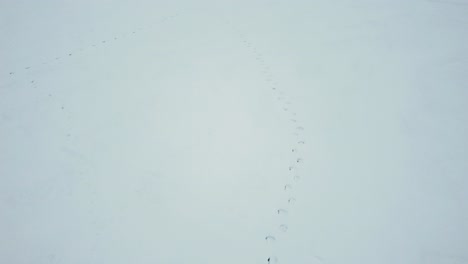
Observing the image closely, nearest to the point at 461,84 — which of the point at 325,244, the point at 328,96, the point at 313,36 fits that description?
the point at 328,96

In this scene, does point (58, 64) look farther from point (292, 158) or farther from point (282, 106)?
point (292, 158)

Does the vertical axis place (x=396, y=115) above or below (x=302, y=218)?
above

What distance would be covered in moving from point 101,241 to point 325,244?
5.20 feet

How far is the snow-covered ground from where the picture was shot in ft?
7.01

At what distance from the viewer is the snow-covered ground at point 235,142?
214 cm

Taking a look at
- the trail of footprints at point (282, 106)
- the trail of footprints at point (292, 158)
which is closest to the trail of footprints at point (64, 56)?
the trail of footprints at point (282, 106)

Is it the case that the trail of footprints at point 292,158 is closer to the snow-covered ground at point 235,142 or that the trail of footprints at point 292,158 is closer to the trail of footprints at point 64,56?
the snow-covered ground at point 235,142

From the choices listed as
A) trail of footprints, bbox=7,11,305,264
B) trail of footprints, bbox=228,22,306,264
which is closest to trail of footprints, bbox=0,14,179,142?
trail of footprints, bbox=7,11,305,264

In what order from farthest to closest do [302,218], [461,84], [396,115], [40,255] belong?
[461,84] < [396,115] < [302,218] < [40,255]

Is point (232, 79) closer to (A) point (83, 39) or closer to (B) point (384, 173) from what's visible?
(B) point (384, 173)

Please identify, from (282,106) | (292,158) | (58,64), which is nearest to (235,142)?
(292,158)

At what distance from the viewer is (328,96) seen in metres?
3.35

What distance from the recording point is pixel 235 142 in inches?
114

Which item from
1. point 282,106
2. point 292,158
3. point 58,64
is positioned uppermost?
point 58,64
